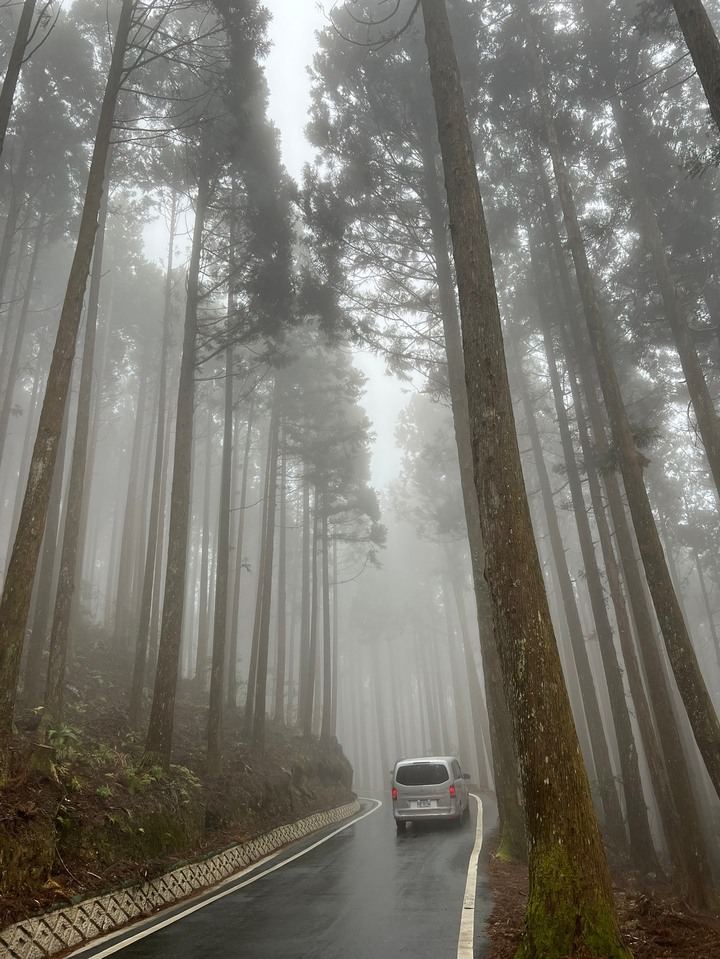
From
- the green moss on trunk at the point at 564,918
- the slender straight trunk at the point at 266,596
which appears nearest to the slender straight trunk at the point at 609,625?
the green moss on trunk at the point at 564,918

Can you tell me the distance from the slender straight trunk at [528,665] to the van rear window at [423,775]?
12.3 meters

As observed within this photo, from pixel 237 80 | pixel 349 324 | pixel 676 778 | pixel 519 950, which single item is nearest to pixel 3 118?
pixel 237 80

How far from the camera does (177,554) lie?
11.7 meters

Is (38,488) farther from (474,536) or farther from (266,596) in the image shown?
(266,596)

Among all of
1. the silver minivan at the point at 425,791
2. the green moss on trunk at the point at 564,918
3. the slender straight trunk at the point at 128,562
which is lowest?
the silver minivan at the point at 425,791

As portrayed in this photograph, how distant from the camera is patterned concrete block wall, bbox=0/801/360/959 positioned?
5355 millimetres

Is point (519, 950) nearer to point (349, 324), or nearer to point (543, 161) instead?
point (349, 324)

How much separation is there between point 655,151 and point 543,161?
2.83 meters

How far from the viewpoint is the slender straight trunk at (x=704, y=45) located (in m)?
6.98

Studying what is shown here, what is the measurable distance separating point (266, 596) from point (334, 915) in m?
12.5

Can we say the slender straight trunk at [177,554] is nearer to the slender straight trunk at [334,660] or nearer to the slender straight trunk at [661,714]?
the slender straight trunk at [661,714]

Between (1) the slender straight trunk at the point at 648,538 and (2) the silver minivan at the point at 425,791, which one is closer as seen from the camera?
(1) the slender straight trunk at the point at 648,538

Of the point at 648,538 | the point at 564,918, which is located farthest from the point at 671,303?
the point at 564,918

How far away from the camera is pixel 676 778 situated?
9.38 meters
